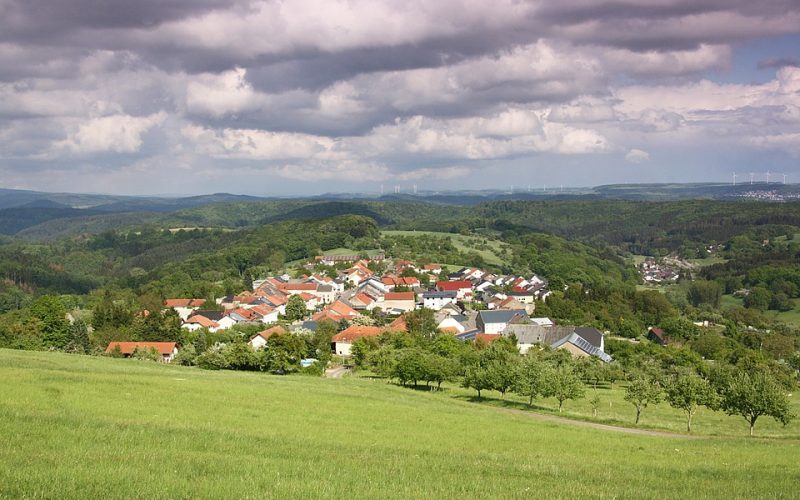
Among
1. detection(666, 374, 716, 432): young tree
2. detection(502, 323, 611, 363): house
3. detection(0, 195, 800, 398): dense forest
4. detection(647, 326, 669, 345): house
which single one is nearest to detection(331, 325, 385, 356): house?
detection(0, 195, 800, 398): dense forest

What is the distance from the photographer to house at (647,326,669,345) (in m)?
96.7

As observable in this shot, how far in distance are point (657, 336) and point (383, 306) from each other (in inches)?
1900

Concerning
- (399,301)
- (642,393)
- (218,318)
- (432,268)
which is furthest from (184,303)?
(642,393)

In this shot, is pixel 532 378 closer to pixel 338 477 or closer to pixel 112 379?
pixel 112 379

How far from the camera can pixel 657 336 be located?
99062 millimetres

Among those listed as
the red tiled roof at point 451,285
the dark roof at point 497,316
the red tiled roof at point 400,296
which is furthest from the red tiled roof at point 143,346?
the red tiled roof at point 451,285

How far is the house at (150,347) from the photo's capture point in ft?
226

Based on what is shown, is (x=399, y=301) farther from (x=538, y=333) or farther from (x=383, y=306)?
(x=538, y=333)

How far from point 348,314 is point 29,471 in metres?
93.2

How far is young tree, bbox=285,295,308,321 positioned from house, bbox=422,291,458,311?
81.7ft

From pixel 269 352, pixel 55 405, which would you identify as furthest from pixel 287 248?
pixel 55 405

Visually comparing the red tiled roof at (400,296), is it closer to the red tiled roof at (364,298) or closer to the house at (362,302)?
the house at (362,302)

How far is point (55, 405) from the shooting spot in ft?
72.3

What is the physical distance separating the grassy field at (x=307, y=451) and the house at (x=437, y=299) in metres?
89.1
